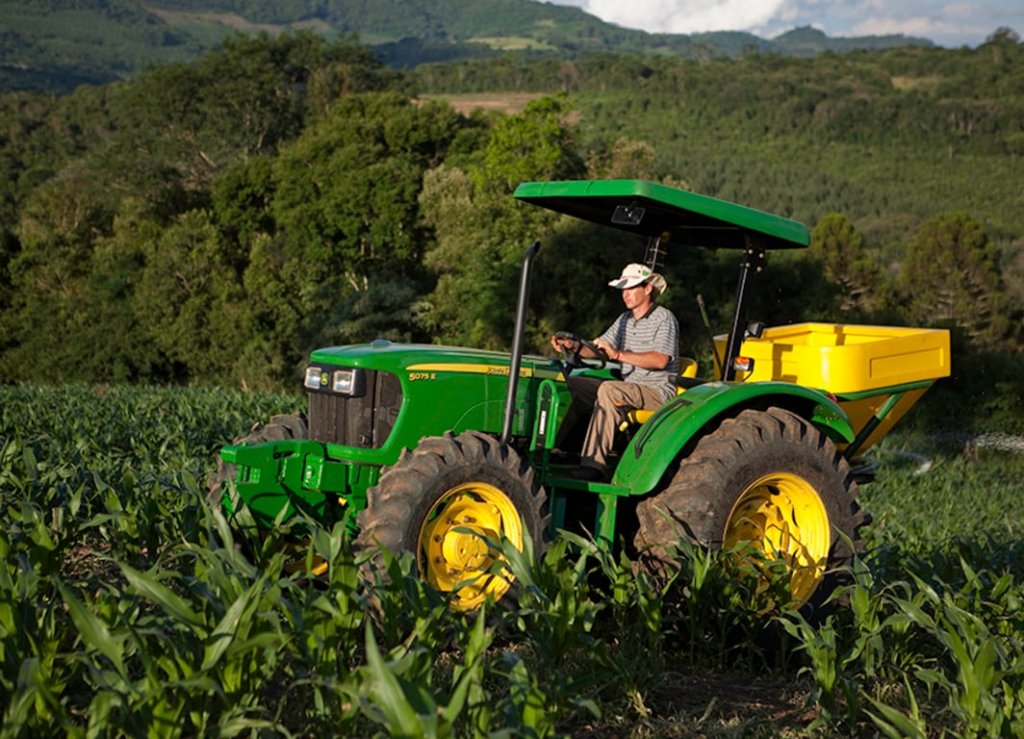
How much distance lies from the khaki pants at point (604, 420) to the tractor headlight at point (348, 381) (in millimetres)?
1112

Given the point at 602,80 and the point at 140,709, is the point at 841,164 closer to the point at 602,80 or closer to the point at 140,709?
the point at 602,80

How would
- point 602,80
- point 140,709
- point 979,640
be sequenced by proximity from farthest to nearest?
point 602,80
point 979,640
point 140,709

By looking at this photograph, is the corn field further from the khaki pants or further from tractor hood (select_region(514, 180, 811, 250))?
tractor hood (select_region(514, 180, 811, 250))

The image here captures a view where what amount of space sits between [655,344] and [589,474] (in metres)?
0.79

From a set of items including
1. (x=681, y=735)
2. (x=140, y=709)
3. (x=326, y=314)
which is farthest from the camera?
Result: (x=326, y=314)

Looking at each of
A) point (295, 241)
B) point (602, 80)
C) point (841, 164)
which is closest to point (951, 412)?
point (295, 241)

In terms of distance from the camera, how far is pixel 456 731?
345 cm

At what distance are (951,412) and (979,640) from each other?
2612 cm

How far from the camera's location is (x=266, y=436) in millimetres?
6250

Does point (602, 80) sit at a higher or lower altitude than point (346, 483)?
higher

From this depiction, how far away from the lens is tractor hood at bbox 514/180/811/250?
552cm

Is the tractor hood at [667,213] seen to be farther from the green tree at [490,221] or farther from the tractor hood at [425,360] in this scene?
the green tree at [490,221]

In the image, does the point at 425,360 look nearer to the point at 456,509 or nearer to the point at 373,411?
the point at 373,411

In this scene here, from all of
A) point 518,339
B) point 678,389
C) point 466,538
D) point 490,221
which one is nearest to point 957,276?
point 490,221
